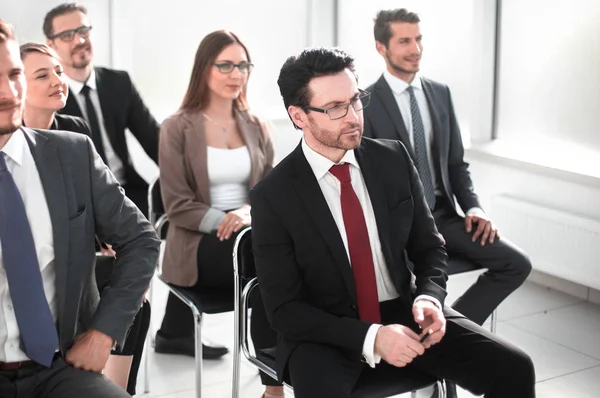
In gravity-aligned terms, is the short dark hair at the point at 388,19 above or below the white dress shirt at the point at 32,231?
above

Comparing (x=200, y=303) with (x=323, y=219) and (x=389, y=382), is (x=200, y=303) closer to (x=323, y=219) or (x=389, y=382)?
(x=323, y=219)

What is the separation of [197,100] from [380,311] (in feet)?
5.13

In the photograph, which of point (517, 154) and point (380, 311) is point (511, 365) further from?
point (517, 154)

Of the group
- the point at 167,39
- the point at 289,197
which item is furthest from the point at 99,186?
the point at 167,39

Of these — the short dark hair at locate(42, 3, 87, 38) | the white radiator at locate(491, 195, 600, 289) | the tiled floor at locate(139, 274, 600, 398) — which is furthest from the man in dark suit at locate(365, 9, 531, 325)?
the short dark hair at locate(42, 3, 87, 38)

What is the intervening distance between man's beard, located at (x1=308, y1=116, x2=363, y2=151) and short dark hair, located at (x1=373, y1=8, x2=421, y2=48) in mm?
1504

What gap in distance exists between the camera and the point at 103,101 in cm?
418

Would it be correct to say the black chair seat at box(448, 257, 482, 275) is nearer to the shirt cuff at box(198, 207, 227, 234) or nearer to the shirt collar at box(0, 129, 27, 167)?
the shirt cuff at box(198, 207, 227, 234)

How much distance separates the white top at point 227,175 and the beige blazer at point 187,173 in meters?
0.03

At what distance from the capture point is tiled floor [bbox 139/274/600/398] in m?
3.56

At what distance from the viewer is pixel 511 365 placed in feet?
7.89

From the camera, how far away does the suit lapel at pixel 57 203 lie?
2.12 m

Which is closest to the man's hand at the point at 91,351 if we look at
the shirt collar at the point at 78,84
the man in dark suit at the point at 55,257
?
the man in dark suit at the point at 55,257

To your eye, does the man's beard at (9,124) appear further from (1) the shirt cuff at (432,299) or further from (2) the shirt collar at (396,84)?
(2) the shirt collar at (396,84)
